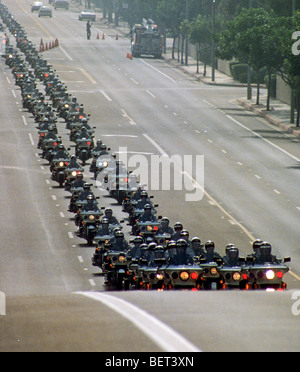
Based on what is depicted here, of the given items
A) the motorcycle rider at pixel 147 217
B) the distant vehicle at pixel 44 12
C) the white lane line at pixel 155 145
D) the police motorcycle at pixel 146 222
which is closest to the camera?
the police motorcycle at pixel 146 222

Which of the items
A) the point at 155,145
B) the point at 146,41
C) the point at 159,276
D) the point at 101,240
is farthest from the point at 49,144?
the point at 146,41

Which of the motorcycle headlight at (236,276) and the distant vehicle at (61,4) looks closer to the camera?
the motorcycle headlight at (236,276)

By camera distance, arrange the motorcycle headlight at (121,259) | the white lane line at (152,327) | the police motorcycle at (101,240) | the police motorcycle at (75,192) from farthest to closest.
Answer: the police motorcycle at (75,192), the police motorcycle at (101,240), the motorcycle headlight at (121,259), the white lane line at (152,327)

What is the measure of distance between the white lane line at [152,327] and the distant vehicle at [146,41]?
87.4 m

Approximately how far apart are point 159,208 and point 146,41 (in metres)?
66.8

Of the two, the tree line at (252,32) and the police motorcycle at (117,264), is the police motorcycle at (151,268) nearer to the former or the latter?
the police motorcycle at (117,264)

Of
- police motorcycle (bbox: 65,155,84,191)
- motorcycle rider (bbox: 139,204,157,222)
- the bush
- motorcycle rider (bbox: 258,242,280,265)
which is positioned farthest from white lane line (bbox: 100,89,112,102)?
motorcycle rider (bbox: 258,242,280,265)

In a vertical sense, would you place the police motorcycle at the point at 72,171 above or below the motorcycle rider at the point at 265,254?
below

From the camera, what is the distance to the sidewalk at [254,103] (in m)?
64.1

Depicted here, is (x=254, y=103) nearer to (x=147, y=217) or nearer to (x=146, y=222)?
(x=147, y=217)

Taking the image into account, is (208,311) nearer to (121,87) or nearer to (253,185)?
(253,185)

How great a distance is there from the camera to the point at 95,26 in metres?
145

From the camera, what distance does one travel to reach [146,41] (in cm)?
10456

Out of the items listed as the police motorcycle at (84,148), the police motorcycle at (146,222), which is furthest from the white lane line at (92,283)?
the police motorcycle at (84,148)
